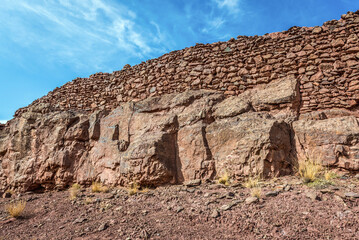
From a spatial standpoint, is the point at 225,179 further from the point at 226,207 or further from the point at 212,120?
the point at 212,120

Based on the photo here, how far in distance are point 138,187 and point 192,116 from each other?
238 centimetres

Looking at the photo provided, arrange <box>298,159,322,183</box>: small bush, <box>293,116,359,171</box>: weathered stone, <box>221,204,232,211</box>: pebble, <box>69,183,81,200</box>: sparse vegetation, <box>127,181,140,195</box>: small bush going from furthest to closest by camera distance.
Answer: <box>69,183,81,200</box>: sparse vegetation, <box>127,181,140,195</box>: small bush, <box>293,116,359,171</box>: weathered stone, <box>298,159,322,183</box>: small bush, <box>221,204,232,211</box>: pebble

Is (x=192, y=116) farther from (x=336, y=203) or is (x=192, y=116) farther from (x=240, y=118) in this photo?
(x=336, y=203)

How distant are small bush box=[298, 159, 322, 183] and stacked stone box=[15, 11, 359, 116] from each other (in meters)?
1.57

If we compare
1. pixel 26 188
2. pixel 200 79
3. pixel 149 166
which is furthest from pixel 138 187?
pixel 26 188

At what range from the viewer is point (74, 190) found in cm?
658

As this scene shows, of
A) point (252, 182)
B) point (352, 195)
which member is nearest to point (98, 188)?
point (252, 182)

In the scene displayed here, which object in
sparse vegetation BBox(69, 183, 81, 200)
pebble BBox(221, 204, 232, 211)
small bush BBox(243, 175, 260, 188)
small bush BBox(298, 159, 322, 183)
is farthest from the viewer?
sparse vegetation BBox(69, 183, 81, 200)

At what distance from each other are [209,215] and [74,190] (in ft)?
15.0

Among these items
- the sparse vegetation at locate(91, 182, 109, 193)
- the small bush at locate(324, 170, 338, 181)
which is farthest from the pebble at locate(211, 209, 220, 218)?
the sparse vegetation at locate(91, 182, 109, 193)

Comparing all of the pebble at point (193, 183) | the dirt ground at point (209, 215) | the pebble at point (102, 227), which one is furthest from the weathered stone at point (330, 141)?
the pebble at point (102, 227)

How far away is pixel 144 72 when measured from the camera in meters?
8.66

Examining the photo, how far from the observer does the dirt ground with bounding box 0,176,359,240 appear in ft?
10.1

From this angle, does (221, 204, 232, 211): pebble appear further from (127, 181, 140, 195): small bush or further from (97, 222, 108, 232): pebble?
(127, 181, 140, 195): small bush
